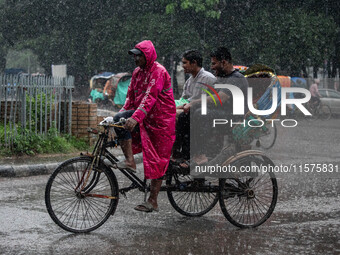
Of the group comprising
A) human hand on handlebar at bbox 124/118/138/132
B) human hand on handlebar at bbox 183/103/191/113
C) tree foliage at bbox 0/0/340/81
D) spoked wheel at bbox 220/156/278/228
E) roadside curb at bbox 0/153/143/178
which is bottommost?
roadside curb at bbox 0/153/143/178

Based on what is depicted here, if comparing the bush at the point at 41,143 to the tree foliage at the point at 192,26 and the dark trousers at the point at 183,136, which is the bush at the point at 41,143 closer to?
the dark trousers at the point at 183,136

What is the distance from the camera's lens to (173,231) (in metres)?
5.76

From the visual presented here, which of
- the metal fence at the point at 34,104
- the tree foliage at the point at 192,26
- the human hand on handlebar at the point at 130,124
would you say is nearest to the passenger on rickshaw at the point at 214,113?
the human hand on handlebar at the point at 130,124

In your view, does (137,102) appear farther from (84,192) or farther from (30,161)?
(30,161)

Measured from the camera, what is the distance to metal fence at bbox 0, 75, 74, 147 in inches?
427

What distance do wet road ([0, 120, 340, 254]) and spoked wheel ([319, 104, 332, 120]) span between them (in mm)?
17332

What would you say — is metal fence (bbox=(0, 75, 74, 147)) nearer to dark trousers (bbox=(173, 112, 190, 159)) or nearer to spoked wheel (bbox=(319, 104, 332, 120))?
dark trousers (bbox=(173, 112, 190, 159))

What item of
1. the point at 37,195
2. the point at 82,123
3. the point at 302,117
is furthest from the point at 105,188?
the point at 302,117

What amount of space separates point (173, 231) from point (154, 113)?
44.4 inches

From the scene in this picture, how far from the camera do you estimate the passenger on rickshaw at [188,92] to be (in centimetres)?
607

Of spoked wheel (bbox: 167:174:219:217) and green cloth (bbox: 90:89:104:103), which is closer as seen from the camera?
spoked wheel (bbox: 167:174:219:217)

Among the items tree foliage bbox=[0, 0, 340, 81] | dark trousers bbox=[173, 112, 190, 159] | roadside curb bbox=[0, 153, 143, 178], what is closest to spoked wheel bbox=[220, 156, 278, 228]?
dark trousers bbox=[173, 112, 190, 159]

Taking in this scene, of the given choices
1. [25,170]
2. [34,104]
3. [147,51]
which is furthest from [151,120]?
[34,104]

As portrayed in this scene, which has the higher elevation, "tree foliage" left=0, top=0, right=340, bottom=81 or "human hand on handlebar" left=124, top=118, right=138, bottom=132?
"tree foliage" left=0, top=0, right=340, bottom=81
